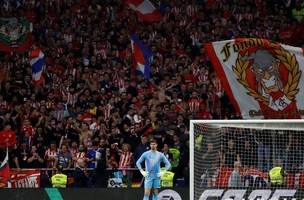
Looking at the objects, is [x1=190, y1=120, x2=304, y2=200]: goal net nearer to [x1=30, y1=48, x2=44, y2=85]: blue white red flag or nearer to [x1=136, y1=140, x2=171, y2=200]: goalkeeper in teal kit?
[x1=136, y1=140, x2=171, y2=200]: goalkeeper in teal kit

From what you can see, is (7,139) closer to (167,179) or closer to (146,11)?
(167,179)

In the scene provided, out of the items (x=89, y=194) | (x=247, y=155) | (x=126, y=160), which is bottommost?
(x=89, y=194)

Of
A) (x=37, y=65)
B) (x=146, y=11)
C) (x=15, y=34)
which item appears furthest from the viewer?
(x=146, y=11)

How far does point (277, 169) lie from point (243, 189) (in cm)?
74

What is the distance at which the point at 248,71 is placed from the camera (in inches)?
963

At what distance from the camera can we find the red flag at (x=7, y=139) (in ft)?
84.2

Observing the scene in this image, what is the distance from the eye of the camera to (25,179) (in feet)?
81.3

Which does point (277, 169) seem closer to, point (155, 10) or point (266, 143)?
point (266, 143)

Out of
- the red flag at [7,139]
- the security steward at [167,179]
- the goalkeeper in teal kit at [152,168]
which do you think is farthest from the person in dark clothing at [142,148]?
the red flag at [7,139]

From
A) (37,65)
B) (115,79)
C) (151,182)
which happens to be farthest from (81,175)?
(37,65)

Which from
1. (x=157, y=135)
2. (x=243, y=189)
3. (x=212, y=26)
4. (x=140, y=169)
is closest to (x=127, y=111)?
(x=157, y=135)

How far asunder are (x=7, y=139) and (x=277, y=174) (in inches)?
363

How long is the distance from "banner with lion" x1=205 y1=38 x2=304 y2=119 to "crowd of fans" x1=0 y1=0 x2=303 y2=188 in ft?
5.84

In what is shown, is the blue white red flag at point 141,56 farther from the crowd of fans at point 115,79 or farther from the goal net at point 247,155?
the goal net at point 247,155
